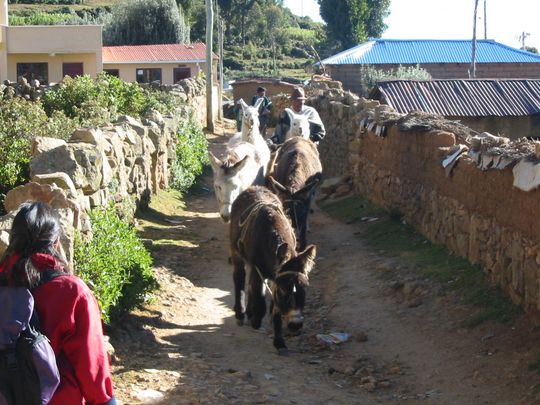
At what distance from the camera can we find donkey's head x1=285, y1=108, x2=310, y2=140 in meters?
17.0

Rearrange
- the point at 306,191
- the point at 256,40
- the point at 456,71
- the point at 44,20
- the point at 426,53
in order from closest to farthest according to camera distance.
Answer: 1. the point at 306,191
2. the point at 456,71
3. the point at 426,53
4. the point at 44,20
5. the point at 256,40

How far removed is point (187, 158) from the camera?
20.9 m

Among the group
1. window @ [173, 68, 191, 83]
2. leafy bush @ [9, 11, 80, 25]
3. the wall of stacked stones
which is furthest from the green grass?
leafy bush @ [9, 11, 80, 25]

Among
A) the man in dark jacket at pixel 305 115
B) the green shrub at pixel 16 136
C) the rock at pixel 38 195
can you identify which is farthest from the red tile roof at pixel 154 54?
the rock at pixel 38 195

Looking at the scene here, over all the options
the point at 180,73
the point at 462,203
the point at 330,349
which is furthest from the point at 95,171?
the point at 180,73

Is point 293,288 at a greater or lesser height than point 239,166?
lesser

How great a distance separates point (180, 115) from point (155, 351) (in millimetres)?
13878

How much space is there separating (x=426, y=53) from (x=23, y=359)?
171 ft

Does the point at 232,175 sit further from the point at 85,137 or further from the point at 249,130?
the point at 249,130

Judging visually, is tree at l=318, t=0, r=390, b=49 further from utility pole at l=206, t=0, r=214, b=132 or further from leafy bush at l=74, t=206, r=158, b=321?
leafy bush at l=74, t=206, r=158, b=321

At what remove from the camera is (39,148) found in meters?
9.83

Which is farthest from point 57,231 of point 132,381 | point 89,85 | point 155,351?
point 89,85

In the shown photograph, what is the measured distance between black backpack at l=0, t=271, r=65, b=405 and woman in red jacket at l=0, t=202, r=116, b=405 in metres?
0.10

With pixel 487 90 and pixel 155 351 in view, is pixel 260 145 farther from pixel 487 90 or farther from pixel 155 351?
pixel 487 90
